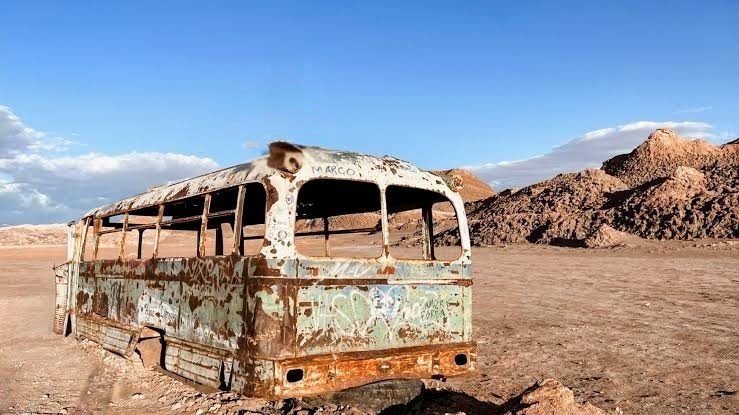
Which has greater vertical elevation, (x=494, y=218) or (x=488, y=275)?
(x=494, y=218)

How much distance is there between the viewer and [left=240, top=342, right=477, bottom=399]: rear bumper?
494 centimetres

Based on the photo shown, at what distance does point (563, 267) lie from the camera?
871 inches

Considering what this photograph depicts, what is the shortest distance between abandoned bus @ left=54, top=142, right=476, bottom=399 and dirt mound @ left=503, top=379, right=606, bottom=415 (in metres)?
1.25

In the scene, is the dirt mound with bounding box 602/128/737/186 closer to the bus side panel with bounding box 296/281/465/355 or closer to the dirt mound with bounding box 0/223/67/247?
the bus side panel with bounding box 296/281/465/355

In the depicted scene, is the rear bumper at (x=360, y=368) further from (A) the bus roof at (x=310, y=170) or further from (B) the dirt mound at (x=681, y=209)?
(B) the dirt mound at (x=681, y=209)

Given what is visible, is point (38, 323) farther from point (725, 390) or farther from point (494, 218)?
point (494, 218)

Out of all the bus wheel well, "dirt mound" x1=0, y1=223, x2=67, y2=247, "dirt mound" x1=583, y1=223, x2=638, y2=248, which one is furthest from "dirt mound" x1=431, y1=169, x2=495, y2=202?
the bus wheel well

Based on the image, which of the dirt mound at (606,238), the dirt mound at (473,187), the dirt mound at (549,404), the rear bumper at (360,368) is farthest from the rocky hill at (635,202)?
the dirt mound at (473,187)

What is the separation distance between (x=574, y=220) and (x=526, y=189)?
1137 centimetres

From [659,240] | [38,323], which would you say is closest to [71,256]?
[38,323]

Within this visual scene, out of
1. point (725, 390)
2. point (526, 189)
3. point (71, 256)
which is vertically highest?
point (526, 189)

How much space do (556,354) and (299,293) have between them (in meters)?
5.01

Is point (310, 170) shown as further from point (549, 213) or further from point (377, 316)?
point (549, 213)

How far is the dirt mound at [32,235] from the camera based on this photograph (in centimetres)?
5184
